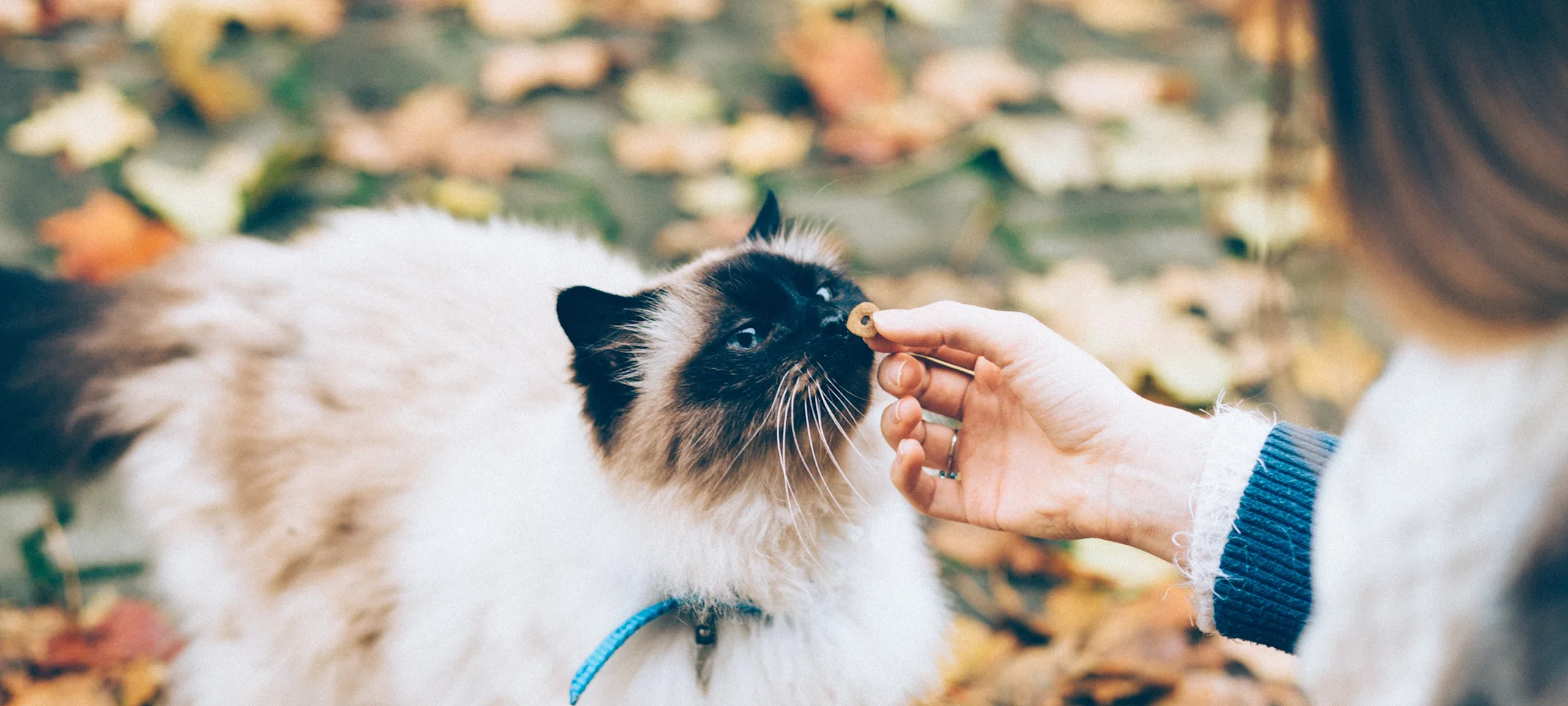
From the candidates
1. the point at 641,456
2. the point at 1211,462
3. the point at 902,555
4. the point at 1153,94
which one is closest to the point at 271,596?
the point at 641,456

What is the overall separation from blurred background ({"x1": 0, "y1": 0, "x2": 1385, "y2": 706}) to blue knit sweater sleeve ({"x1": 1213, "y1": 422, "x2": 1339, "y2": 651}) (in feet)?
1.57

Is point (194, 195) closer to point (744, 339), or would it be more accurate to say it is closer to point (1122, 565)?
point (744, 339)

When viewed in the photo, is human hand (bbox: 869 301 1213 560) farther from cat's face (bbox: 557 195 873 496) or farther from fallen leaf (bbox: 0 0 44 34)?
fallen leaf (bbox: 0 0 44 34)

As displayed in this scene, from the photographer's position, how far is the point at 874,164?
2822 millimetres

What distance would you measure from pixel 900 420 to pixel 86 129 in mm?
2503

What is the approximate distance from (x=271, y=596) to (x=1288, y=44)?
5.72 feet

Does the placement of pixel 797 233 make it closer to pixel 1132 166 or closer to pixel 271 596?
pixel 271 596

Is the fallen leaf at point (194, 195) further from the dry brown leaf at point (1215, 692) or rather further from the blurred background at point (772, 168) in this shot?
the dry brown leaf at point (1215, 692)

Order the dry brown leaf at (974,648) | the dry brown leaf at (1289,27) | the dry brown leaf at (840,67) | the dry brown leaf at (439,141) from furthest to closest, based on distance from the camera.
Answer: the dry brown leaf at (840,67), the dry brown leaf at (439,141), the dry brown leaf at (974,648), the dry brown leaf at (1289,27)

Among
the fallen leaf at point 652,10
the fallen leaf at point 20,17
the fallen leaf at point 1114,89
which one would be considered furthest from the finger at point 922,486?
the fallen leaf at point 20,17

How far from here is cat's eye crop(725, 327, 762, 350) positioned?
4.53ft

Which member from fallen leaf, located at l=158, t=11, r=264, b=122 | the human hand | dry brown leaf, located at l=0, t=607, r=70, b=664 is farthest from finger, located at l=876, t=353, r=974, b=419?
fallen leaf, located at l=158, t=11, r=264, b=122

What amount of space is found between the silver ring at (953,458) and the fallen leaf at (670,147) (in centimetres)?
145

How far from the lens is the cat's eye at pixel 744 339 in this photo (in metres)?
1.38
